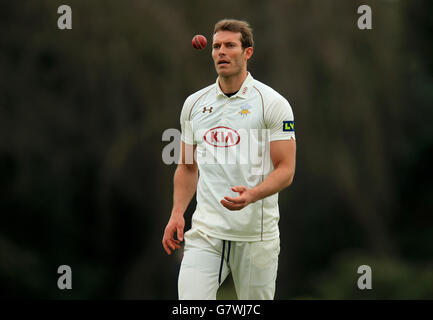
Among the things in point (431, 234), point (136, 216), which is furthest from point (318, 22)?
point (431, 234)

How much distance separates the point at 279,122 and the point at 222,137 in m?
0.42

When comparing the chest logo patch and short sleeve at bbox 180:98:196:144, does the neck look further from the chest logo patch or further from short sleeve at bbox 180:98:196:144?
short sleeve at bbox 180:98:196:144

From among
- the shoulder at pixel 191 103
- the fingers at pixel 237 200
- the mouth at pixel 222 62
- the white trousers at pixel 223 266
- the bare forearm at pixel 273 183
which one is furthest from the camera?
Answer: the shoulder at pixel 191 103

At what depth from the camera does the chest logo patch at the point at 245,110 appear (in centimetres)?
586

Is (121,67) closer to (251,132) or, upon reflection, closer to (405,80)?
(405,80)

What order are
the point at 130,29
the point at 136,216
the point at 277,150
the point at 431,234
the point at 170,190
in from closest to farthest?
1. the point at 277,150
2. the point at 130,29
3. the point at 170,190
4. the point at 136,216
5. the point at 431,234

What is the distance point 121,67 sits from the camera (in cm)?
1334

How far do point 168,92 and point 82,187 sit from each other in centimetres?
269

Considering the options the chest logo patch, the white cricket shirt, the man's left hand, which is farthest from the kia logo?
the man's left hand

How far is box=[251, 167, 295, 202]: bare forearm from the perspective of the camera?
5.49 meters

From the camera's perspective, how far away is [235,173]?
5.80 meters

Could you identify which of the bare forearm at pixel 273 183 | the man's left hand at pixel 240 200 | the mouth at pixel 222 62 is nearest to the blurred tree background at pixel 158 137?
the mouth at pixel 222 62

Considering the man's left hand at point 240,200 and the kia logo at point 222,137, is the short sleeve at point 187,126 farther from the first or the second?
the man's left hand at point 240,200

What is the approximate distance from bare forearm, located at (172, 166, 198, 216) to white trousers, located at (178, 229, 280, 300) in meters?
0.28
